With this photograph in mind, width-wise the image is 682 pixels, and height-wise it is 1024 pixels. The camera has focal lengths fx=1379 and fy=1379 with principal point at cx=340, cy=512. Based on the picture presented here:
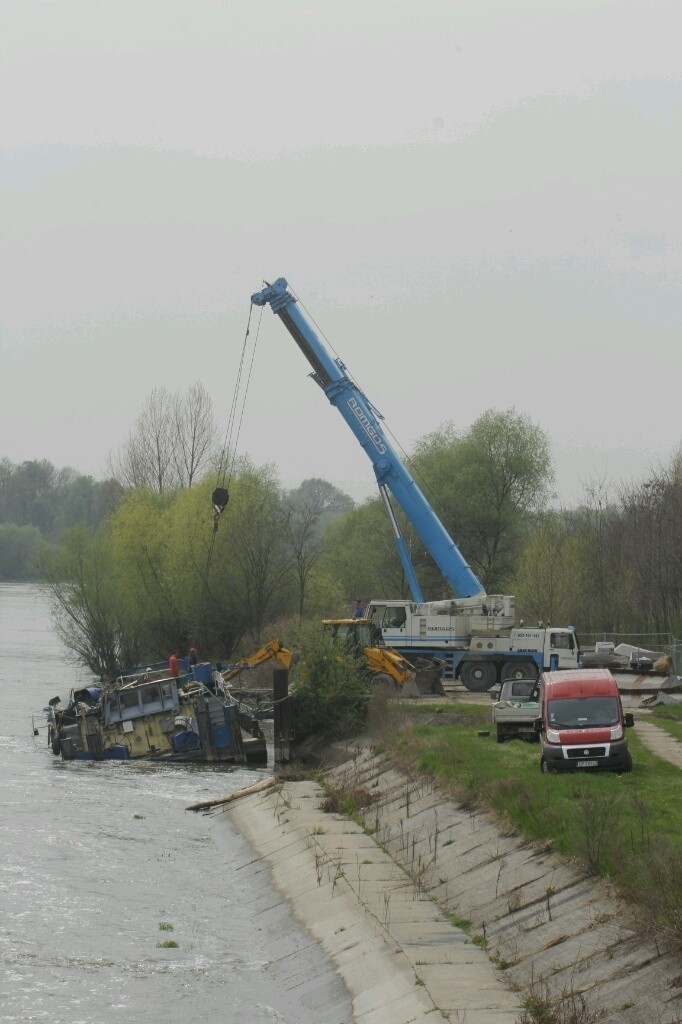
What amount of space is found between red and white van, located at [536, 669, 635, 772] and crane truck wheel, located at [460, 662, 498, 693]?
22.4 metres

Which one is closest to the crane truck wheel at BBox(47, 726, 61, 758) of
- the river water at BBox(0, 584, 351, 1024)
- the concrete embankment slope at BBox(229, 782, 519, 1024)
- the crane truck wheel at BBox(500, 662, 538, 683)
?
the river water at BBox(0, 584, 351, 1024)

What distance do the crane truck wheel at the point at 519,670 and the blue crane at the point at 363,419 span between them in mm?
4039

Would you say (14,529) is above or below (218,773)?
above

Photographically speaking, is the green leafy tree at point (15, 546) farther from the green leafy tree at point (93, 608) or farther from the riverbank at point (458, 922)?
the riverbank at point (458, 922)

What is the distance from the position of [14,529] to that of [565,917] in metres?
173

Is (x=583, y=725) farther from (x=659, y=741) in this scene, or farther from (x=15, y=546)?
(x=15, y=546)

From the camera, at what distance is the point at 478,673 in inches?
1941

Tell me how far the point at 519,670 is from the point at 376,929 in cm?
3040

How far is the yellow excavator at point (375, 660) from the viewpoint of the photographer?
151ft

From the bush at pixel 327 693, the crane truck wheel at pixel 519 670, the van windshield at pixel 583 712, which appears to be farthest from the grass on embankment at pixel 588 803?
the crane truck wheel at pixel 519 670

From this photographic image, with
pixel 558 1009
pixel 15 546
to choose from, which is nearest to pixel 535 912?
pixel 558 1009

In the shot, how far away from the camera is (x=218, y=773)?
137ft

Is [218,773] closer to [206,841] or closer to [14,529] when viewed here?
[206,841]

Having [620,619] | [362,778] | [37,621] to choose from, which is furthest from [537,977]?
[37,621]
